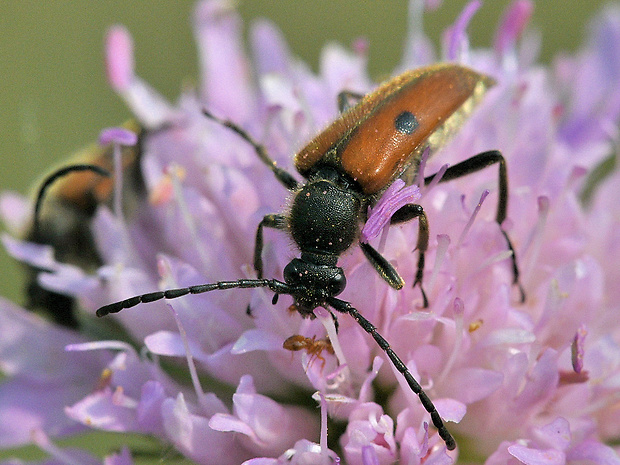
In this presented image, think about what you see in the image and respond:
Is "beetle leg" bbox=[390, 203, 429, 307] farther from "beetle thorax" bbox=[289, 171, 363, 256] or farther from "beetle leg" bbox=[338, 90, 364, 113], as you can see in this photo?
"beetle leg" bbox=[338, 90, 364, 113]

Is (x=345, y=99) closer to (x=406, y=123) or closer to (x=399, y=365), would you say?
(x=406, y=123)

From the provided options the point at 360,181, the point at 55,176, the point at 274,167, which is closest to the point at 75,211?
the point at 55,176

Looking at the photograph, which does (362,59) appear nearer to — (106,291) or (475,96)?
(475,96)

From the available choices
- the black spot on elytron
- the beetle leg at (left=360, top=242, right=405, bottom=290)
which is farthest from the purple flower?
the black spot on elytron

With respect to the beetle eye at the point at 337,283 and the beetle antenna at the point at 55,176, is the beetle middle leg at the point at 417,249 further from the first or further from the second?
the beetle antenna at the point at 55,176

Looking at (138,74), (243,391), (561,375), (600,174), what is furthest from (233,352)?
(138,74)

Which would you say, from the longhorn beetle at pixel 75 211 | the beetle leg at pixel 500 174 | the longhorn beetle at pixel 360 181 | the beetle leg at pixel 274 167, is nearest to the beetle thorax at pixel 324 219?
the longhorn beetle at pixel 360 181
